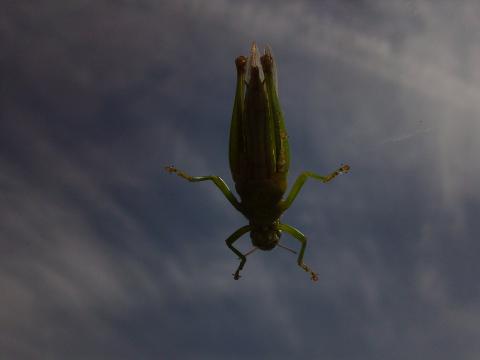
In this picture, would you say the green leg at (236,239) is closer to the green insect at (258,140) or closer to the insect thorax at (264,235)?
the insect thorax at (264,235)

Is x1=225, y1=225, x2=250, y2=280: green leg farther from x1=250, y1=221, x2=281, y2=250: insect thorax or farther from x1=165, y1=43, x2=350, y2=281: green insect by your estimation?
x1=165, y1=43, x2=350, y2=281: green insect

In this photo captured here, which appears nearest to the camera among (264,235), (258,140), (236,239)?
(258,140)

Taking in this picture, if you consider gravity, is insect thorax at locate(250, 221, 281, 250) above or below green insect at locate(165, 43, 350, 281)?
below

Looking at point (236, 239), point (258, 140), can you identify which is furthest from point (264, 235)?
point (258, 140)

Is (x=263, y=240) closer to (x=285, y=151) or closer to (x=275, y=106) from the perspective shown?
(x=285, y=151)

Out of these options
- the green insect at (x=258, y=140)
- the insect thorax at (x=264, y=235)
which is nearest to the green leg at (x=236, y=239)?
the insect thorax at (x=264, y=235)

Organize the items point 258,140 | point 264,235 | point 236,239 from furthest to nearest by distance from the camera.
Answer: point 236,239 → point 264,235 → point 258,140

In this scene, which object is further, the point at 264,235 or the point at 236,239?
the point at 236,239

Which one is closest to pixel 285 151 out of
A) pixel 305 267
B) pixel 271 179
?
pixel 271 179

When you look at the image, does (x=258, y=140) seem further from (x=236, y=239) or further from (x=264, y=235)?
(x=236, y=239)

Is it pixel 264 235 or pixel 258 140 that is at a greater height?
pixel 258 140

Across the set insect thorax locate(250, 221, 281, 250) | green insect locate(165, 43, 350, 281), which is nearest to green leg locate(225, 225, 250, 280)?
insect thorax locate(250, 221, 281, 250)

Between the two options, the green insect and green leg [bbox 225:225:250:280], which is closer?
the green insect
